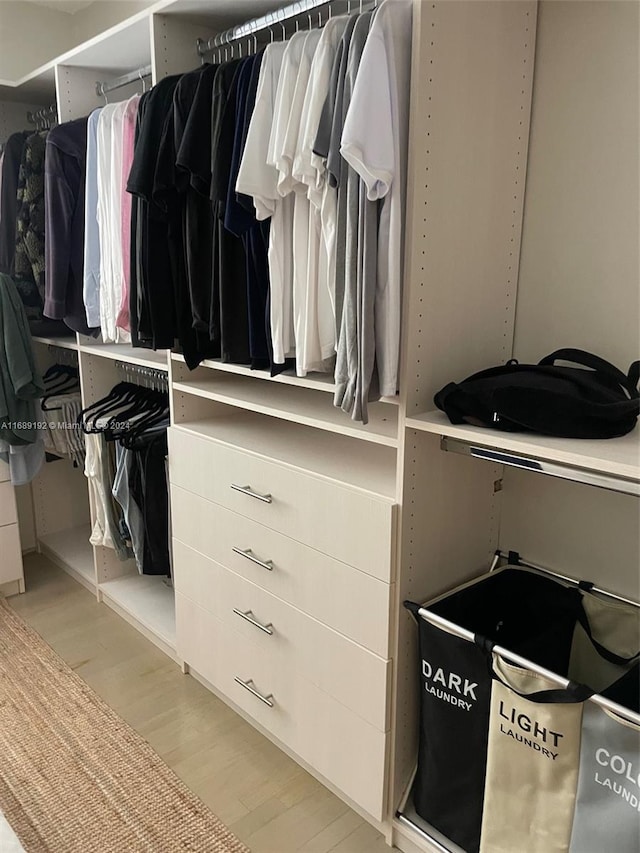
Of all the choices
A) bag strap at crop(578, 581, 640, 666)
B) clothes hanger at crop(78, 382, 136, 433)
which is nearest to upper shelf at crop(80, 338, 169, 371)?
clothes hanger at crop(78, 382, 136, 433)

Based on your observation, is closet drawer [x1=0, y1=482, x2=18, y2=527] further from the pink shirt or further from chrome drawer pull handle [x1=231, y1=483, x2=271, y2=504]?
chrome drawer pull handle [x1=231, y1=483, x2=271, y2=504]

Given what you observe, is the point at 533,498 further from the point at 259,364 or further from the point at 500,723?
the point at 259,364

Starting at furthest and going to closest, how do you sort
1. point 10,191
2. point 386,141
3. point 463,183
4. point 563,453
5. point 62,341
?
1. point 62,341
2. point 10,191
3. point 463,183
4. point 386,141
5. point 563,453

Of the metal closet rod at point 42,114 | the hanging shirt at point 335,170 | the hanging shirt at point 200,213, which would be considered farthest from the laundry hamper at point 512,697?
the metal closet rod at point 42,114

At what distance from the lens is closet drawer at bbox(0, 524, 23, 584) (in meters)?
2.98

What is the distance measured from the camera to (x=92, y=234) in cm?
232

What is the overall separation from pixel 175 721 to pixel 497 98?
2017 mm

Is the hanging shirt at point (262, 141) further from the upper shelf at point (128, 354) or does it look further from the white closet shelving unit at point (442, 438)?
the upper shelf at point (128, 354)

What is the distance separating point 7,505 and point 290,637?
66.9 inches

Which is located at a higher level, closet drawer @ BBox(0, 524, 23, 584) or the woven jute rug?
closet drawer @ BBox(0, 524, 23, 584)

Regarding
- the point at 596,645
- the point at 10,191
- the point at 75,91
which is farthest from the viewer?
the point at 10,191

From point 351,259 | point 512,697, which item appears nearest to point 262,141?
point 351,259

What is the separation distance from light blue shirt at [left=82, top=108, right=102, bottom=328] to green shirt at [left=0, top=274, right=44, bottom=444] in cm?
55

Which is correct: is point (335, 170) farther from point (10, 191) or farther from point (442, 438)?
point (10, 191)
